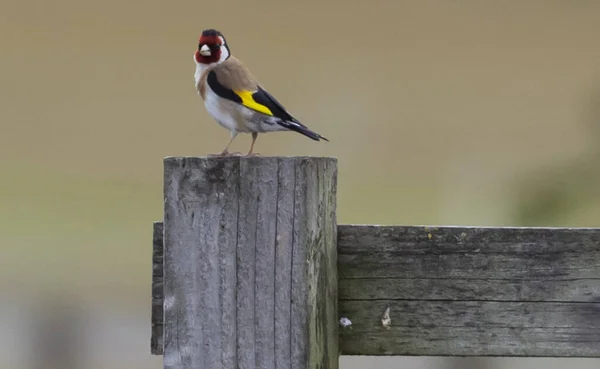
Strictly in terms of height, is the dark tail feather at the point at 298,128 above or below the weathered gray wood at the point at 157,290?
above

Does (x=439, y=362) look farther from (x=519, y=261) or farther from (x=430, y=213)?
(x=519, y=261)

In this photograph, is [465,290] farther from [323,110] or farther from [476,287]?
[323,110]

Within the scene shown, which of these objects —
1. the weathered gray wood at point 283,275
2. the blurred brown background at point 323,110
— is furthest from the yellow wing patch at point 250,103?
the blurred brown background at point 323,110

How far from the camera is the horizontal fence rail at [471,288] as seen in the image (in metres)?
1.69

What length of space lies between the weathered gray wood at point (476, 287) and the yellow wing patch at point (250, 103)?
0.94 meters

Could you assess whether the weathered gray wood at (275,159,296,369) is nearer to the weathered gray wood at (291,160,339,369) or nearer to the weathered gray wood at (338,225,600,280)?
the weathered gray wood at (291,160,339,369)

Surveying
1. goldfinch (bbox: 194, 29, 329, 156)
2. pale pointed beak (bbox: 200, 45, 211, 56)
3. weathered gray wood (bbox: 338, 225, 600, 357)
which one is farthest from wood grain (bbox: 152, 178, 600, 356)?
pale pointed beak (bbox: 200, 45, 211, 56)

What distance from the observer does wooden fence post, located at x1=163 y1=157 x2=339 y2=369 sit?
159 cm

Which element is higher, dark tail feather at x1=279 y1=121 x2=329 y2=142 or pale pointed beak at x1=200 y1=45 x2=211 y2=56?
pale pointed beak at x1=200 y1=45 x2=211 y2=56

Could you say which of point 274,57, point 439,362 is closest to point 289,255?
point 439,362

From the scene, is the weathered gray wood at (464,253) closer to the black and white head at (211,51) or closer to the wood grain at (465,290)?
the wood grain at (465,290)

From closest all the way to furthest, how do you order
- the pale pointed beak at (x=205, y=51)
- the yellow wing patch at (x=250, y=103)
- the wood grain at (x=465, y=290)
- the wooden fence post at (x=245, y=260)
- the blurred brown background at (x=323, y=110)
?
1. the wooden fence post at (x=245, y=260)
2. the wood grain at (x=465, y=290)
3. the yellow wing patch at (x=250, y=103)
4. the pale pointed beak at (x=205, y=51)
5. the blurred brown background at (x=323, y=110)

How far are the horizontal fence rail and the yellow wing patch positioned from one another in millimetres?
934

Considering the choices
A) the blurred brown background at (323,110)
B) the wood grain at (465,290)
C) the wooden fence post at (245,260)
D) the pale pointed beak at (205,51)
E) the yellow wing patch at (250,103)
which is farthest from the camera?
the blurred brown background at (323,110)
